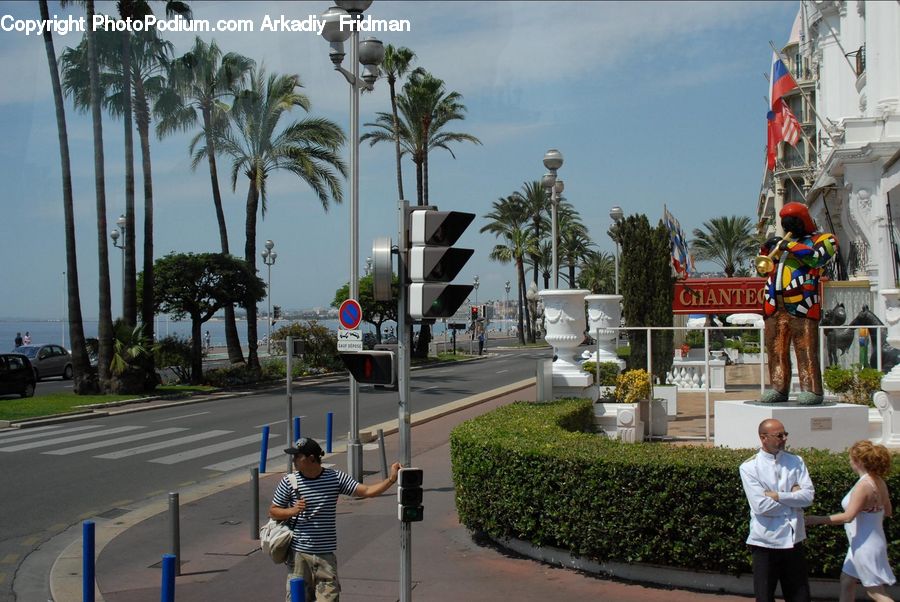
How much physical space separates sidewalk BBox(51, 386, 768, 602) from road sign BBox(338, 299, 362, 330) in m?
2.36

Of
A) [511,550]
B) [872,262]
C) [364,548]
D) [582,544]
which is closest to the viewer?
[582,544]

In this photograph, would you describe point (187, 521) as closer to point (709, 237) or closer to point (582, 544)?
point (582, 544)

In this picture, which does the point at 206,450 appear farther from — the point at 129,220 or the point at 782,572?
the point at 129,220

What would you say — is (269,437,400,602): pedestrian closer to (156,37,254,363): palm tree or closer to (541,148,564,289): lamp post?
(541,148,564,289): lamp post

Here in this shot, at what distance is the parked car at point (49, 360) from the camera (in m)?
35.5

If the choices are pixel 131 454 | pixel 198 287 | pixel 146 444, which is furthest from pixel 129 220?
pixel 131 454

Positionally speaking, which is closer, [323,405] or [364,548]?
[364,548]

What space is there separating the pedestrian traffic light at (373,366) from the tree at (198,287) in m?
24.7

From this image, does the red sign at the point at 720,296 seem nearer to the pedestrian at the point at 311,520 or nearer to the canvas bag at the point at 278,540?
the pedestrian at the point at 311,520

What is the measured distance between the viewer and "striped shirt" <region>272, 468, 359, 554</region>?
5.61 m

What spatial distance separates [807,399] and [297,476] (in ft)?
23.8

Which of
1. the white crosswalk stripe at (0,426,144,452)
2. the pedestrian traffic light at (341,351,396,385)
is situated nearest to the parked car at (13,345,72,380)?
the white crosswalk stripe at (0,426,144,452)

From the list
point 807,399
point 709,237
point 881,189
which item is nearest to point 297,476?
point 807,399

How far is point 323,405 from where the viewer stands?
24.4m
